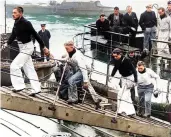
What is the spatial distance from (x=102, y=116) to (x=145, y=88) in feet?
5.37

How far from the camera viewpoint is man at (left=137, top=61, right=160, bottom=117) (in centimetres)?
744

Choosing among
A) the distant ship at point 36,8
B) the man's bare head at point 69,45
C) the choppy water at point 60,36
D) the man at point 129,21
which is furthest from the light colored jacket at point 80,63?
the distant ship at point 36,8

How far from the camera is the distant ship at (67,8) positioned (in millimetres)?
38406

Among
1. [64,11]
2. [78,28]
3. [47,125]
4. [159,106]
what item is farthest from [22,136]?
[64,11]

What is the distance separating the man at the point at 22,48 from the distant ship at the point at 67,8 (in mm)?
31332

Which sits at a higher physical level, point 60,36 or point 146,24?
point 146,24

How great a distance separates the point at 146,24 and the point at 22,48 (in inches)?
198

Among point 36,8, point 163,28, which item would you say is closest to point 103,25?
point 163,28

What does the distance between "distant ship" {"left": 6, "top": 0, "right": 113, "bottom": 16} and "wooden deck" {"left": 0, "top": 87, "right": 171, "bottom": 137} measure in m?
30.8

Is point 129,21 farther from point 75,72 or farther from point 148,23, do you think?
point 75,72

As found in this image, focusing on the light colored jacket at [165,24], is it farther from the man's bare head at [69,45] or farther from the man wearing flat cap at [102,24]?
the man's bare head at [69,45]

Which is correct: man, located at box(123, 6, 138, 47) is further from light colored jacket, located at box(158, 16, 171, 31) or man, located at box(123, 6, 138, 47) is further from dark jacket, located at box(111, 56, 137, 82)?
dark jacket, located at box(111, 56, 137, 82)

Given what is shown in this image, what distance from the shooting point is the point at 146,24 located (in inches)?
400

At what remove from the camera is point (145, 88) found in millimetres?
7656
